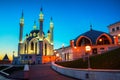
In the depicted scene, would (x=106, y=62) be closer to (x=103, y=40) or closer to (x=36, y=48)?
(x=103, y=40)

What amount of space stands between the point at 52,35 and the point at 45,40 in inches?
359

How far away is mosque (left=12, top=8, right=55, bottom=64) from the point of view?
9175 cm

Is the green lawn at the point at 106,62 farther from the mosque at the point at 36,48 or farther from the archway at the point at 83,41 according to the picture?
the mosque at the point at 36,48

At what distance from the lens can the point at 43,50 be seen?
93875mm

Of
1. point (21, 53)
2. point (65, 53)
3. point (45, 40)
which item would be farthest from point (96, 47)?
point (21, 53)

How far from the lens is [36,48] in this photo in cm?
9638

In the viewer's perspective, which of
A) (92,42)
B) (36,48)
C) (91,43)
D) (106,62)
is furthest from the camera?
(36,48)

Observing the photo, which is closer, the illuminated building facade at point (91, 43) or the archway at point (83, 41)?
the illuminated building facade at point (91, 43)

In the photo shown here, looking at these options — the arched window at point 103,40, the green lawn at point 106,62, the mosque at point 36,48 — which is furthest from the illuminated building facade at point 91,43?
the mosque at point 36,48

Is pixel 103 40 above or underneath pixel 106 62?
above

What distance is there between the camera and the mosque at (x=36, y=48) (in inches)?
3612

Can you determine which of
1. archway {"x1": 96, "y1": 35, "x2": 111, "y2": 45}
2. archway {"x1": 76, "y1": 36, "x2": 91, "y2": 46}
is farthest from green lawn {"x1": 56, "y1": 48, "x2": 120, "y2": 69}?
archway {"x1": 76, "y1": 36, "x2": 91, "y2": 46}

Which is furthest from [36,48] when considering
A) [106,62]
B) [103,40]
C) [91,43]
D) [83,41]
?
[106,62]

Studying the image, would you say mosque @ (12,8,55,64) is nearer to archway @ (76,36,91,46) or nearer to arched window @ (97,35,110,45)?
archway @ (76,36,91,46)
